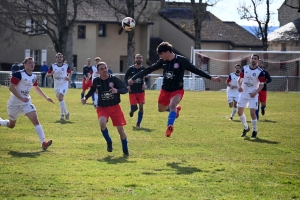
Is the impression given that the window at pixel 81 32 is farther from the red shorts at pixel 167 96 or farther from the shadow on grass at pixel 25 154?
the shadow on grass at pixel 25 154

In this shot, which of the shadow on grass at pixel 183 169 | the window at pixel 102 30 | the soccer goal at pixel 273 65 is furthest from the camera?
the window at pixel 102 30

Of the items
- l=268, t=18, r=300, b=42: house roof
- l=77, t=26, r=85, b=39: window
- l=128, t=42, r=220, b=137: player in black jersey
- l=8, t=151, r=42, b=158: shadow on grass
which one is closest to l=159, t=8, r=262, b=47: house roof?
l=268, t=18, r=300, b=42: house roof

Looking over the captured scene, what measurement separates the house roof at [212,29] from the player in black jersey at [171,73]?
52.7 m

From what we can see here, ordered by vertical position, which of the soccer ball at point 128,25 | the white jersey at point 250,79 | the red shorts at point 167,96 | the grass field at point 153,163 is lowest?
the grass field at point 153,163

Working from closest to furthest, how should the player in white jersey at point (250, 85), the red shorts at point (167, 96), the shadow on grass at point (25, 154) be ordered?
the shadow on grass at point (25, 154), the red shorts at point (167, 96), the player in white jersey at point (250, 85)

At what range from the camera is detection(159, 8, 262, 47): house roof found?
220 feet

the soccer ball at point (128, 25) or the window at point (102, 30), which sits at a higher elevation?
the window at point (102, 30)

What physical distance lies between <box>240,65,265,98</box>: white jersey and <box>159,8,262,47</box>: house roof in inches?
1960

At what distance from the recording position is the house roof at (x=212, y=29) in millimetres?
66938

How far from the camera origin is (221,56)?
4750 centimetres

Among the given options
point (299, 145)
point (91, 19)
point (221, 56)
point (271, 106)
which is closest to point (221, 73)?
point (221, 56)

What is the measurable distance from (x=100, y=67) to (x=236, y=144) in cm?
406

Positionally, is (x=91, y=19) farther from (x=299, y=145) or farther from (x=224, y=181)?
(x=224, y=181)

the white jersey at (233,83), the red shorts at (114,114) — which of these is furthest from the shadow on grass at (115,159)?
the white jersey at (233,83)
